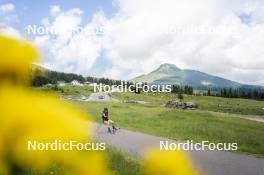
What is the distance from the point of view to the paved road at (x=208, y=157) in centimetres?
779

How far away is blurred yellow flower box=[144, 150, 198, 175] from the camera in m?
0.43

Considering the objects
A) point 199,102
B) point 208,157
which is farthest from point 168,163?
point 199,102

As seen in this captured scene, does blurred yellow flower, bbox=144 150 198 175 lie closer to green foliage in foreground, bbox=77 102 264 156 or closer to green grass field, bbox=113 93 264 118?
green foliage in foreground, bbox=77 102 264 156

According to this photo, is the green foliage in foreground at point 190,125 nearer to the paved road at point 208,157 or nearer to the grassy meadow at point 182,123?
the grassy meadow at point 182,123

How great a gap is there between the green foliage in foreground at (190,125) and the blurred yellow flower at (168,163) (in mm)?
8497

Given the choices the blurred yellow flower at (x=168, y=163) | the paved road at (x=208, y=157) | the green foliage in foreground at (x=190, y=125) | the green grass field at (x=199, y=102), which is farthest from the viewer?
the green grass field at (x=199, y=102)

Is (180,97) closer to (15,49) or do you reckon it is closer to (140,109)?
(140,109)

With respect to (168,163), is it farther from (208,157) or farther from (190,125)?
(190,125)

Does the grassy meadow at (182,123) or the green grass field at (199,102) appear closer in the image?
the grassy meadow at (182,123)

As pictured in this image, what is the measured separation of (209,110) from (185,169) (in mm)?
10738

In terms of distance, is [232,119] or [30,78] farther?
[232,119]

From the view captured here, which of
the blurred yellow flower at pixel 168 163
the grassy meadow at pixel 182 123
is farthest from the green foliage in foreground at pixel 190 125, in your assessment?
the blurred yellow flower at pixel 168 163

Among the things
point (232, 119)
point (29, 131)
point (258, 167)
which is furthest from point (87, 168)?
point (232, 119)

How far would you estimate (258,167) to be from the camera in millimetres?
8156
